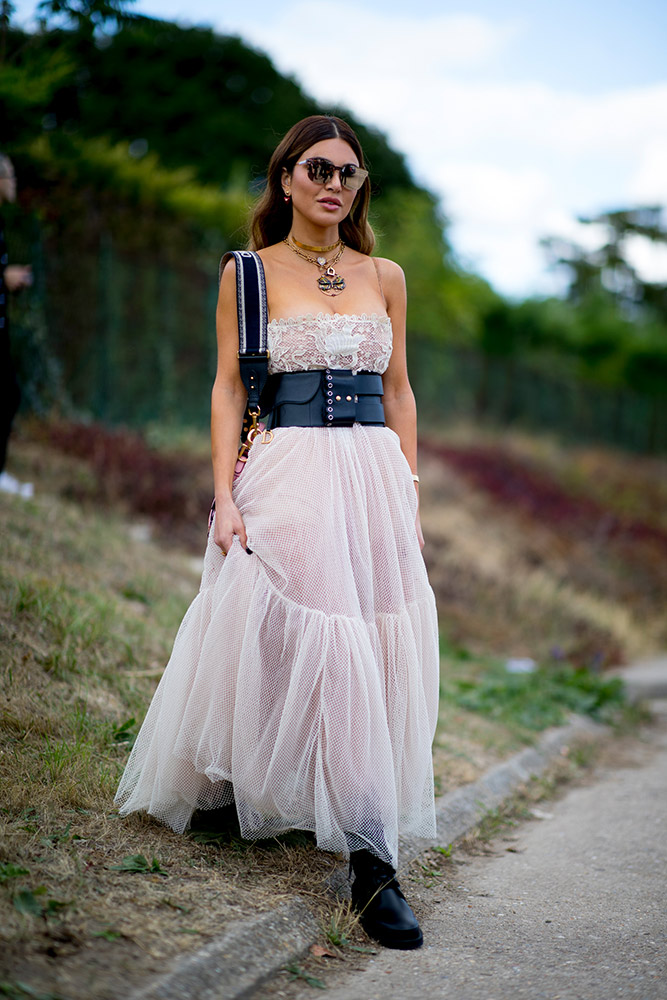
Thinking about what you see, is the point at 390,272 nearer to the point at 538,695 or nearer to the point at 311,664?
the point at 311,664

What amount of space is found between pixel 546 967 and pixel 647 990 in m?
0.29

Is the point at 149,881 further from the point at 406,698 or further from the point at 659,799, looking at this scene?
the point at 659,799

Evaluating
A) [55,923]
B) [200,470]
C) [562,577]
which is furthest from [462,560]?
[55,923]

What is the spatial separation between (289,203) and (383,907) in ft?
7.60

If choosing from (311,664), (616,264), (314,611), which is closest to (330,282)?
(314,611)

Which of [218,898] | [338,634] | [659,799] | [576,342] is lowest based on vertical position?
[659,799]

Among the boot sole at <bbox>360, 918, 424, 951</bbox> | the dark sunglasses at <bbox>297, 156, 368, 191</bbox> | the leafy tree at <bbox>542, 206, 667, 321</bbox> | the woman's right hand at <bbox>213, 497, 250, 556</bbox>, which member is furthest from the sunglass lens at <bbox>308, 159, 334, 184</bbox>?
the leafy tree at <bbox>542, 206, 667, 321</bbox>

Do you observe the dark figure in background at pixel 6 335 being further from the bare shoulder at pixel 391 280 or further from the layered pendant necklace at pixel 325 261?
the bare shoulder at pixel 391 280

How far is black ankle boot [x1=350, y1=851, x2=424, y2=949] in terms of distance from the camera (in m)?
2.94

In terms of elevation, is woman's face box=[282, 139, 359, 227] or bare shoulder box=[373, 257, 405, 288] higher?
woman's face box=[282, 139, 359, 227]

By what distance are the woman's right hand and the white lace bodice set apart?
471 mm

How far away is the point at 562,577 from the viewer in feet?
35.3

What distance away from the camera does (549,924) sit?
3.21 m

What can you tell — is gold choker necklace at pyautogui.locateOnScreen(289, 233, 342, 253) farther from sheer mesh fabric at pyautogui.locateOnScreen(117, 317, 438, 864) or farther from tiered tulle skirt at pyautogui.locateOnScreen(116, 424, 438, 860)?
tiered tulle skirt at pyautogui.locateOnScreen(116, 424, 438, 860)
